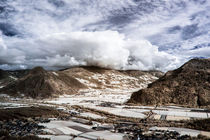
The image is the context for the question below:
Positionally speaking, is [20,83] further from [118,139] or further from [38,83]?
[118,139]

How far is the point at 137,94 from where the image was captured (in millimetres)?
42812

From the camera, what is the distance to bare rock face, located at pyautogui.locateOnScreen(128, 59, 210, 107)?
34094 millimetres

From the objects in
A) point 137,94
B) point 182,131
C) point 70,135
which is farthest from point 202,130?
point 137,94


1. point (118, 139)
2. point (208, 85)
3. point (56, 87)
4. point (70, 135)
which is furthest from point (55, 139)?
point (56, 87)

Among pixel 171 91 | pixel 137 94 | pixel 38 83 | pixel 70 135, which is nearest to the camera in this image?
pixel 70 135

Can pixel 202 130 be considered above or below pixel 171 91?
below

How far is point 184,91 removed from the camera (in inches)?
1438

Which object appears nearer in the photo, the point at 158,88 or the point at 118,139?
the point at 118,139

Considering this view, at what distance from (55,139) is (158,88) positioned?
31.3 m

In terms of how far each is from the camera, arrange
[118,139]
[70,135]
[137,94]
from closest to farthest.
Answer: [118,139] → [70,135] → [137,94]

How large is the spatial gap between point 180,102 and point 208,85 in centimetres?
734

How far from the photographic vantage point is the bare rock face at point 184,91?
34.1 m

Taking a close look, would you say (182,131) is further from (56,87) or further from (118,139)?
(56,87)

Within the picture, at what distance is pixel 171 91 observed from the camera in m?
38.4
